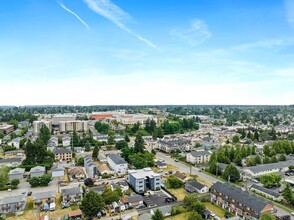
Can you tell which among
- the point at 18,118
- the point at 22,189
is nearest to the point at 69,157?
the point at 22,189

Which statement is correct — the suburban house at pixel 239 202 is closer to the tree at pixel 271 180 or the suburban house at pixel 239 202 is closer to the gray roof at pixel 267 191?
the gray roof at pixel 267 191

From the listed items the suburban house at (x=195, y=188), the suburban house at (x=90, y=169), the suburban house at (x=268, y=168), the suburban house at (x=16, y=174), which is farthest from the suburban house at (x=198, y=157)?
the suburban house at (x=16, y=174)

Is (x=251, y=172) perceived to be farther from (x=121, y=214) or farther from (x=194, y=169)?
(x=121, y=214)

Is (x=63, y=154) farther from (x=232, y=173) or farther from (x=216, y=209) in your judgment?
(x=216, y=209)

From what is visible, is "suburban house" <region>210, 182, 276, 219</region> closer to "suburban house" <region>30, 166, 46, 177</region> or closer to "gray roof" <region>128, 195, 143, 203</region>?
"gray roof" <region>128, 195, 143, 203</region>

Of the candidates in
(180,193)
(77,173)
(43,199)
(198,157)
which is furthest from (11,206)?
(198,157)

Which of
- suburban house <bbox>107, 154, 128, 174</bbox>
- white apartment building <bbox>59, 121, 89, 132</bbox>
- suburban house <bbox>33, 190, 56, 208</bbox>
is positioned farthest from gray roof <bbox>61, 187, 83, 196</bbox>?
white apartment building <bbox>59, 121, 89, 132</bbox>
